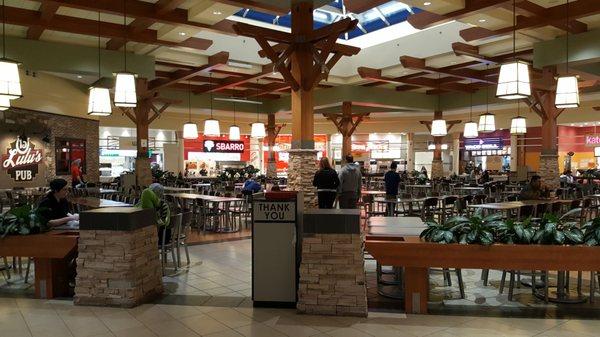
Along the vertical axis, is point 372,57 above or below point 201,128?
above

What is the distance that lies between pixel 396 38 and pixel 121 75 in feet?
27.2

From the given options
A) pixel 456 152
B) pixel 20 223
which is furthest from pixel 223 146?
pixel 20 223

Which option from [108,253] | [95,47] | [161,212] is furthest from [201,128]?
[108,253]

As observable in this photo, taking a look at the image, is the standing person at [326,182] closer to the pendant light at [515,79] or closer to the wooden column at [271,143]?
the pendant light at [515,79]

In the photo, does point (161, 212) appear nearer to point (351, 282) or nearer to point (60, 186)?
point (60, 186)

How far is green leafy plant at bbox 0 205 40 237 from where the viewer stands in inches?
183

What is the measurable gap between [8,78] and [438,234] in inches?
214

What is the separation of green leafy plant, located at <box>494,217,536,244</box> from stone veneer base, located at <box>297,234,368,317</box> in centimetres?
127

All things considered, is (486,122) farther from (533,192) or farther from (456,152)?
(456,152)

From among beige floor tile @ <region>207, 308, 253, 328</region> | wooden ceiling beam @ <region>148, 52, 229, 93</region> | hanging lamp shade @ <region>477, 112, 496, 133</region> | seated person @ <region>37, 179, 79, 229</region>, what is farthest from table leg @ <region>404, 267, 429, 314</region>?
wooden ceiling beam @ <region>148, 52, 229, 93</region>

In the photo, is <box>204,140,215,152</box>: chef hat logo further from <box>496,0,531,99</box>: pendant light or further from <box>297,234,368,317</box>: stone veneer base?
<box>297,234,368,317</box>: stone veneer base

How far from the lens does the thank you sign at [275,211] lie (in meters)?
4.26

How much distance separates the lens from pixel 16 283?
16.9 ft

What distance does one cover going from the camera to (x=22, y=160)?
11.4m
